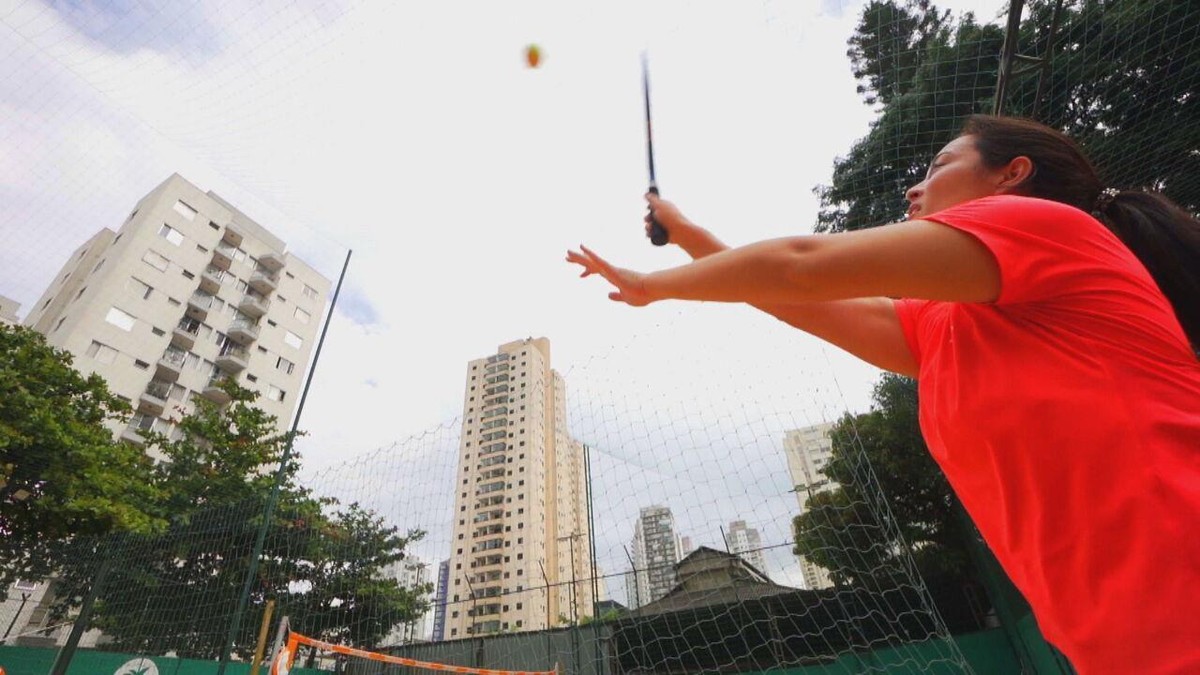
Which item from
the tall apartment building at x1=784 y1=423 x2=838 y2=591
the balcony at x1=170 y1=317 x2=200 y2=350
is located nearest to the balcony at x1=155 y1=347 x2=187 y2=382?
the balcony at x1=170 y1=317 x2=200 y2=350

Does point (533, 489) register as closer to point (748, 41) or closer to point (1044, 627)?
point (748, 41)

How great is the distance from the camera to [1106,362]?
1.65ft

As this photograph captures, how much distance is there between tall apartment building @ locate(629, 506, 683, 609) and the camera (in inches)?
340

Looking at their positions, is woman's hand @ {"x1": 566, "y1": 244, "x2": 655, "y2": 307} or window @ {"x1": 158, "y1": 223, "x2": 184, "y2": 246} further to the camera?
window @ {"x1": 158, "y1": 223, "x2": 184, "y2": 246}

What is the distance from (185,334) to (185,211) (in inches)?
264

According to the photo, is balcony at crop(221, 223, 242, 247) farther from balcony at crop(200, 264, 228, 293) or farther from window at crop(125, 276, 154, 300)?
window at crop(125, 276, 154, 300)

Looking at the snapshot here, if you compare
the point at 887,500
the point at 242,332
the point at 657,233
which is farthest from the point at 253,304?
the point at 657,233

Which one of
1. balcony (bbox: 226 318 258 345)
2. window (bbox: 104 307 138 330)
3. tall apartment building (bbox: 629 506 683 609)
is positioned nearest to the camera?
tall apartment building (bbox: 629 506 683 609)

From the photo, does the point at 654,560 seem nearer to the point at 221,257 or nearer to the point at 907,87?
the point at 907,87

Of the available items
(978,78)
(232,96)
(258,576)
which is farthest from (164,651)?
(978,78)

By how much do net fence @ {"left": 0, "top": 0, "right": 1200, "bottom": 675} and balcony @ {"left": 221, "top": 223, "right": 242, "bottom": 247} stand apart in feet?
73.6

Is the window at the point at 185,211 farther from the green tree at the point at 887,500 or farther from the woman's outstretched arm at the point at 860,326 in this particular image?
the woman's outstretched arm at the point at 860,326

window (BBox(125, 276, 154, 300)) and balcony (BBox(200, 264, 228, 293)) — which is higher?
balcony (BBox(200, 264, 228, 293))

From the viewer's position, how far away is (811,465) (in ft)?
38.9
